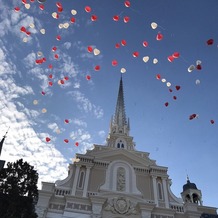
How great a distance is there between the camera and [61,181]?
96.1 feet

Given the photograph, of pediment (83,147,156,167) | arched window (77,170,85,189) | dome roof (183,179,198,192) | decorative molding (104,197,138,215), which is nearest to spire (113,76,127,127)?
pediment (83,147,156,167)

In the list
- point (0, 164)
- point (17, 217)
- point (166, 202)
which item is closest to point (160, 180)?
point (166, 202)

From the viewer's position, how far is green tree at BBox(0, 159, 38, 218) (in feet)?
63.9

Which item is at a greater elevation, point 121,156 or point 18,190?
point 121,156

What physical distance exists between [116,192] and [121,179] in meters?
2.08

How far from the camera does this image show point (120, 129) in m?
43.0

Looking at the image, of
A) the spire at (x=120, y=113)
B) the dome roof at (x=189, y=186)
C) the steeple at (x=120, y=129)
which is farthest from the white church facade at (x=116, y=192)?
the spire at (x=120, y=113)

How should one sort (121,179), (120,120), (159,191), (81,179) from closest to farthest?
1. (81,179)
2. (121,179)
3. (159,191)
4. (120,120)

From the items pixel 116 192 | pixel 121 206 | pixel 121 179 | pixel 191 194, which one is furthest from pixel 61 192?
pixel 191 194

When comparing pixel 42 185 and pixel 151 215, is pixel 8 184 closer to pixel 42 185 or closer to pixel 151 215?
pixel 42 185

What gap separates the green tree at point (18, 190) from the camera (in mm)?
19486

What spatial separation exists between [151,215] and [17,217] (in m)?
15.1

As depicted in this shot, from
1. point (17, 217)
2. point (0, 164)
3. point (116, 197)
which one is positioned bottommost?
point (17, 217)

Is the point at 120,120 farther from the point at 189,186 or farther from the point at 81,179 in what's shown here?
the point at 81,179
